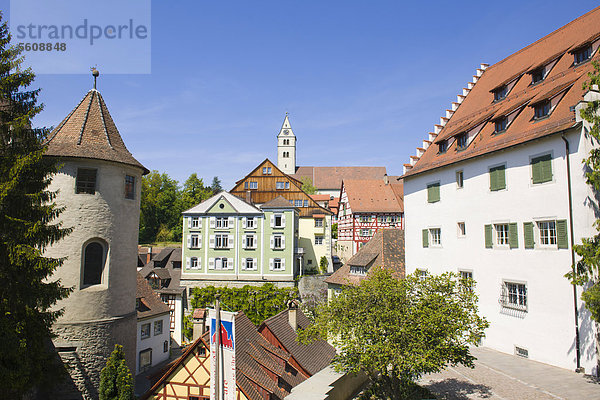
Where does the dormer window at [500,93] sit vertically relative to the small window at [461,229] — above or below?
above

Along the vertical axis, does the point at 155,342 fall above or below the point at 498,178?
below

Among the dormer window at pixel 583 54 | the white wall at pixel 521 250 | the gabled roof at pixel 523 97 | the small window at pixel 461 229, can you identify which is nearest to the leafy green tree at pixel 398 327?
the white wall at pixel 521 250

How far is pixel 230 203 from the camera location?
4412cm

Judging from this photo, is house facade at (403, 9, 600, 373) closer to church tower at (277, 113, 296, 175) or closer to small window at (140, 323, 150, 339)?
small window at (140, 323, 150, 339)

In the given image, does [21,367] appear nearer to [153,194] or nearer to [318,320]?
[318,320]

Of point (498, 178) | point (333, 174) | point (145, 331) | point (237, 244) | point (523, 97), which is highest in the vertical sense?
point (333, 174)

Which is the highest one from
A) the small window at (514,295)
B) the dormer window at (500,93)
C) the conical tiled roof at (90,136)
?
the dormer window at (500,93)

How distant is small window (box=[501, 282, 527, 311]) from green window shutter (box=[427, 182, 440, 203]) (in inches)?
256

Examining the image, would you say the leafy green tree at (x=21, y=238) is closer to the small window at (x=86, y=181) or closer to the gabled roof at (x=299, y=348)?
the small window at (x=86, y=181)

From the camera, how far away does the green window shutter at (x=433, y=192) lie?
23.2 metres

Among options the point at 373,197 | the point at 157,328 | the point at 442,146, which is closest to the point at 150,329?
the point at 157,328

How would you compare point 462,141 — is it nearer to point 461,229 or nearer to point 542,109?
point 461,229

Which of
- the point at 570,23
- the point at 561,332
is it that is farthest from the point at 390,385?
the point at 570,23

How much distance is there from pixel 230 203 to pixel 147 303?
17.6 m
